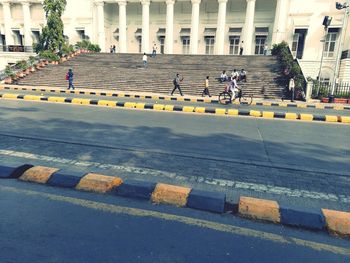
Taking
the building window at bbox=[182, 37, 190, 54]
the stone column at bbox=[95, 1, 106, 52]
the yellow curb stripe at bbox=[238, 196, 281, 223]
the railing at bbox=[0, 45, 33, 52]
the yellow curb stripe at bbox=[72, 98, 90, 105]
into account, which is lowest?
the yellow curb stripe at bbox=[238, 196, 281, 223]

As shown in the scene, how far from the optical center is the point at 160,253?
2654mm

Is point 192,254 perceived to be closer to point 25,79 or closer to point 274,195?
point 274,195

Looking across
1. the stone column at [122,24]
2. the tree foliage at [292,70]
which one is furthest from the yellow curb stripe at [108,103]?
the stone column at [122,24]

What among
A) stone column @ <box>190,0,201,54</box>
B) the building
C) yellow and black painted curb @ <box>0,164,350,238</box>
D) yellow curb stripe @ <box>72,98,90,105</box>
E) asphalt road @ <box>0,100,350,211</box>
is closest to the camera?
yellow and black painted curb @ <box>0,164,350,238</box>

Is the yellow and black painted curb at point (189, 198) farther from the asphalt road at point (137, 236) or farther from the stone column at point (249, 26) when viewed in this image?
the stone column at point (249, 26)

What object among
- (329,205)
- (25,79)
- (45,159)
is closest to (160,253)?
(329,205)

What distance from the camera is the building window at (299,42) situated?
34688 millimetres

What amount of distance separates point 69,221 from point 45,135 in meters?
4.32

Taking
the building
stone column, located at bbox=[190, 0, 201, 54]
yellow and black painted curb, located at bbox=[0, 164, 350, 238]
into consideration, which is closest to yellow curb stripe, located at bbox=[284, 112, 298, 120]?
yellow and black painted curb, located at bbox=[0, 164, 350, 238]

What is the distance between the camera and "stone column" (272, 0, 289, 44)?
32869 mm

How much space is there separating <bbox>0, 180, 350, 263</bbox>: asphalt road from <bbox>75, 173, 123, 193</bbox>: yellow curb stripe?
0.26 metres

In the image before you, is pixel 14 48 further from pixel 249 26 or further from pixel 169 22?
pixel 249 26

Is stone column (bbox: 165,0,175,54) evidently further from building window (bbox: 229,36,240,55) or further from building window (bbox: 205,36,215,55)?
building window (bbox: 229,36,240,55)

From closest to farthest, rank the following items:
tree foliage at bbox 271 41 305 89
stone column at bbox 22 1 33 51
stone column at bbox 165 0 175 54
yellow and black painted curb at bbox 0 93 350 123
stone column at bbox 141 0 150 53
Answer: yellow and black painted curb at bbox 0 93 350 123 < tree foliage at bbox 271 41 305 89 < stone column at bbox 165 0 175 54 < stone column at bbox 141 0 150 53 < stone column at bbox 22 1 33 51
